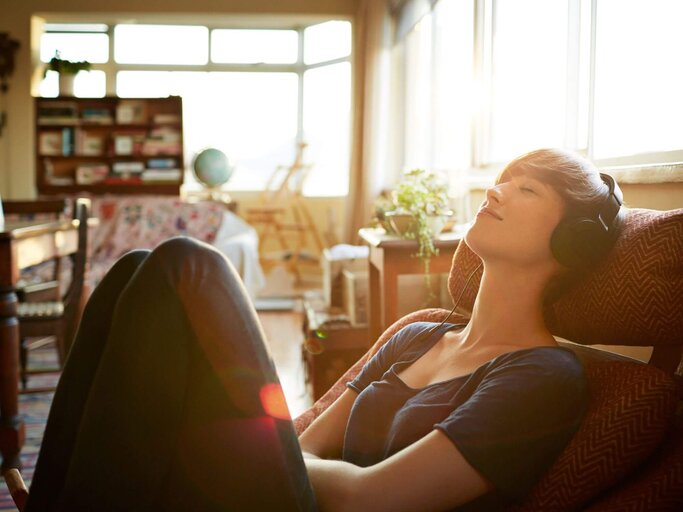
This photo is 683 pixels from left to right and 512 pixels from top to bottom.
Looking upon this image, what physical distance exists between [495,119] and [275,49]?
4.68 metres

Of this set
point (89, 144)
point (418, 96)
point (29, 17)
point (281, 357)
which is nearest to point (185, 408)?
point (281, 357)

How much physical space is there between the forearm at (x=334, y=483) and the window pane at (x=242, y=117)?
672 centimetres

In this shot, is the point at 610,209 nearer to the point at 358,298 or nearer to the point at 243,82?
the point at 358,298

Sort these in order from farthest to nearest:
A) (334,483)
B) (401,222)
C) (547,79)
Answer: (547,79), (401,222), (334,483)

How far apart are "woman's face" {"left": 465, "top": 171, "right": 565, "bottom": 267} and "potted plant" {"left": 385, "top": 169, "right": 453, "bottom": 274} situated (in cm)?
Result: 120

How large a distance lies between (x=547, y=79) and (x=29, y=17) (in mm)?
5300

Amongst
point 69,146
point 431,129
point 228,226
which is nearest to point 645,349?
point 431,129

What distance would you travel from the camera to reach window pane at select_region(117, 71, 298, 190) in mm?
7477

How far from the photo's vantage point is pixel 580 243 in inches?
38.6

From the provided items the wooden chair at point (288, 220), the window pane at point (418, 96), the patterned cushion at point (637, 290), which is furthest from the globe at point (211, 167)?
the patterned cushion at point (637, 290)

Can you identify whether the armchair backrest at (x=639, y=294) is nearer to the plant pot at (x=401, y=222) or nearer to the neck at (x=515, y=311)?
the neck at (x=515, y=311)

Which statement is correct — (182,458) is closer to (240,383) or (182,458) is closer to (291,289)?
(240,383)

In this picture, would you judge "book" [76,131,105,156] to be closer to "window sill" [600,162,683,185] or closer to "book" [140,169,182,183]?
"book" [140,169,182,183]

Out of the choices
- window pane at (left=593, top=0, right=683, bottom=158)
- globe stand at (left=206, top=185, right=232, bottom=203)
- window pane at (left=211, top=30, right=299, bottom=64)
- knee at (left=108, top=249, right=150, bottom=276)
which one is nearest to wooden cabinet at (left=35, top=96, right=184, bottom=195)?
globe stand at (left=206, top=185, right=232, bottom=203)
